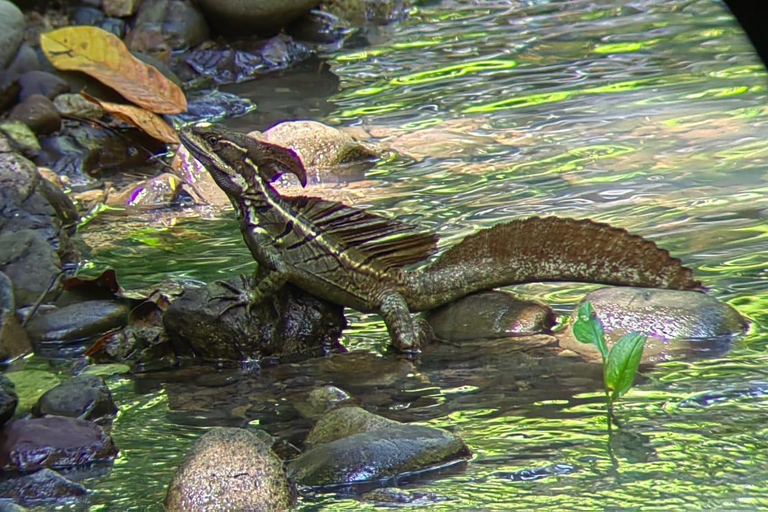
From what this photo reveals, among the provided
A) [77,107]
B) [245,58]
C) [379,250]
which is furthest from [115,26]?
[379,250]

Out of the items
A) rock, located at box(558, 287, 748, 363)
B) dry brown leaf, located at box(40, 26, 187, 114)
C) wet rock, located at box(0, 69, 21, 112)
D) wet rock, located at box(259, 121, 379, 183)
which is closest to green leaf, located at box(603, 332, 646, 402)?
rock, located at box(558, 287, 748, 363)

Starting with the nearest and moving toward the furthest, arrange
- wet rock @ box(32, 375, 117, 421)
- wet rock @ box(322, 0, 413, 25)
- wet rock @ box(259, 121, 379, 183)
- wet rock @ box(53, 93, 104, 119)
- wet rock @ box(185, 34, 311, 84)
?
wet rock @ box(32, 375, 117, 421), wet rock @ box(259, 121, 379, 183), wet rock @ box(53, 93, 104, 119), wet rock @ box(185, 34, 311, 84), wet rock @ box(322, 0, 413, 25)

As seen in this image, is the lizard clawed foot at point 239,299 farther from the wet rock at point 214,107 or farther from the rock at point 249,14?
the rock at point 249,14

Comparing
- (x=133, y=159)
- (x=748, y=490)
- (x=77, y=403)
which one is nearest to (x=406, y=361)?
(x=77, y=403)

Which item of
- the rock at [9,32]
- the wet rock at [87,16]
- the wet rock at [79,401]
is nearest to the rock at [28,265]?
the wet rock at [79,401]

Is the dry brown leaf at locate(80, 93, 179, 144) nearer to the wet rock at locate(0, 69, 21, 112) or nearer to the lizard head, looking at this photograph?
the wet rock at locate(0, 69, 21, 112)

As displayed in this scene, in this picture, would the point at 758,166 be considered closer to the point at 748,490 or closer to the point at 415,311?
the point at 415,311
